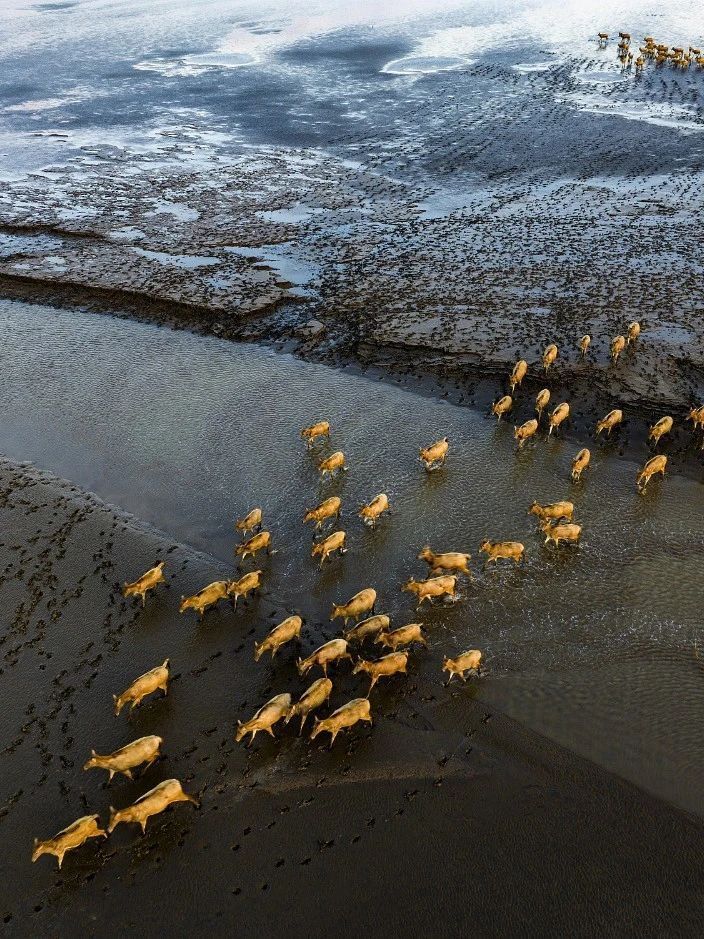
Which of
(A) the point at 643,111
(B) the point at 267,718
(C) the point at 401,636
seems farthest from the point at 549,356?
(A) the point at 643,111

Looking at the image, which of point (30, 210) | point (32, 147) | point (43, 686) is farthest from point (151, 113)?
point (43, 686)

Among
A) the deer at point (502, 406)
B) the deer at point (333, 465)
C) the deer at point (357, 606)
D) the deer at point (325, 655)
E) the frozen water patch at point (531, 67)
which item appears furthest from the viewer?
the frozen water patch at point (531, 67)

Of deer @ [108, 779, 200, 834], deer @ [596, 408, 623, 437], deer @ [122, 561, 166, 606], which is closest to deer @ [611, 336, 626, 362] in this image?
deer @ [596, 408, 623, 437]

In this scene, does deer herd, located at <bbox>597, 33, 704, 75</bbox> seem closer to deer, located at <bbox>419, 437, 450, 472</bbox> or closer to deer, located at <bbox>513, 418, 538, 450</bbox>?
deer, located at <bbox>513, 418, 538, 450</bbox>

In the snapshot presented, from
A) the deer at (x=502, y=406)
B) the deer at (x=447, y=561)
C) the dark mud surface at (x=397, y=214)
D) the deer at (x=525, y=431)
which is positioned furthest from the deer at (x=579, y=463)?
the deer at (x=447, y=561)

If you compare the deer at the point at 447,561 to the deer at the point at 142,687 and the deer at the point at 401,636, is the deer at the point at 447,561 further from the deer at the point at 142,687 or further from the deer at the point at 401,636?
the deer at the point at 142,687

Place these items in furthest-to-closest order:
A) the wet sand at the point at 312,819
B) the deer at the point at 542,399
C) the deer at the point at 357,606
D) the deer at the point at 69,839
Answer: the deer at the point at 542,399, the deer at the point at 357,606, the deer at the point at 69,839, the wet sand at the point at 312,819
